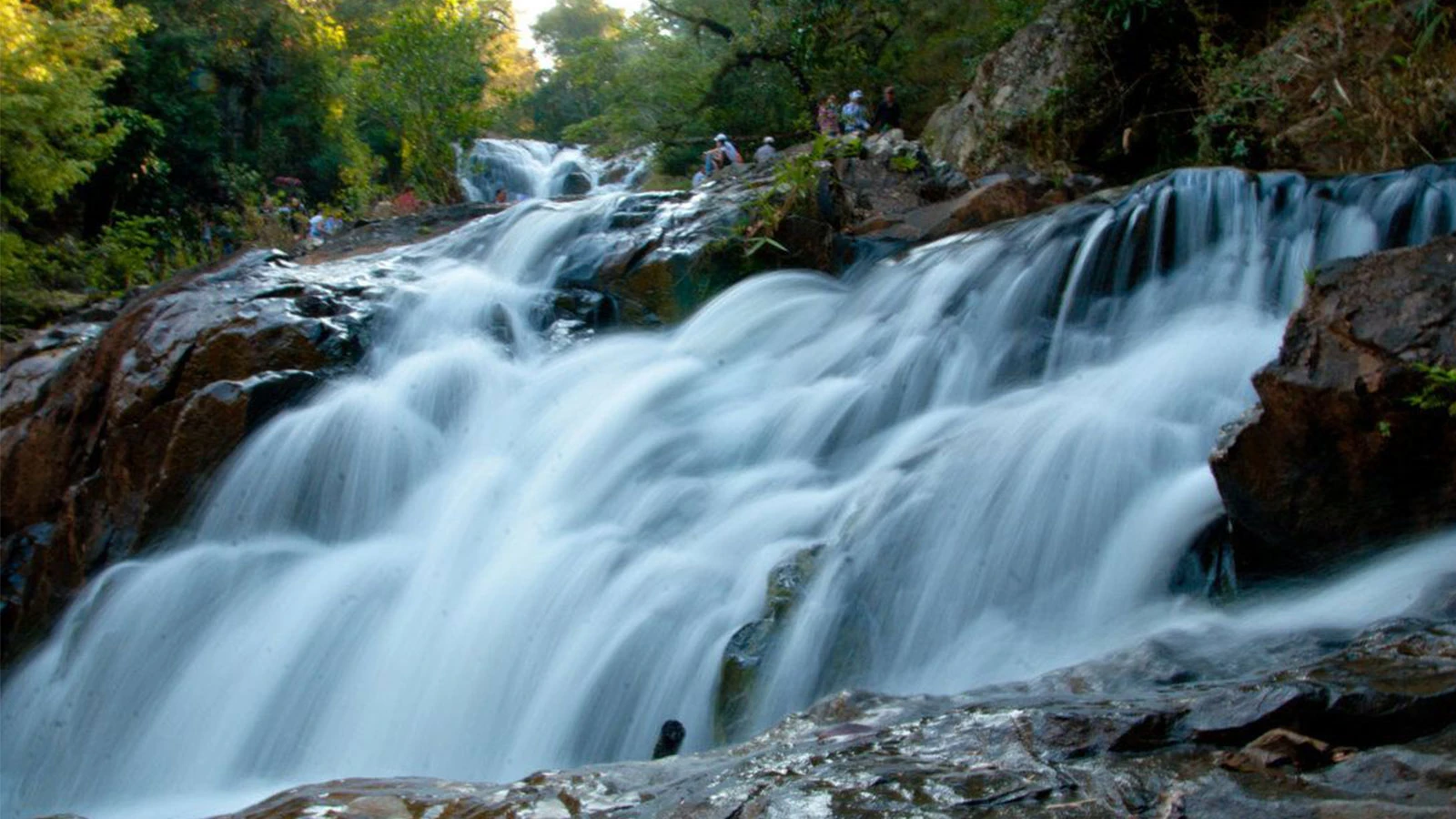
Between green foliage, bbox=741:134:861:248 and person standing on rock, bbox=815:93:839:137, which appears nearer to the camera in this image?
green foliage, bbox=741:134:861:248

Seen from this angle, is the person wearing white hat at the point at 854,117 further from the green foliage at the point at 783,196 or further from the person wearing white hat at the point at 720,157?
the green foliage at the point at 783,196

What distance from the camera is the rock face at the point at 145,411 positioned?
7.74 metres

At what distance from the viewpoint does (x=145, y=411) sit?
26.3 ft

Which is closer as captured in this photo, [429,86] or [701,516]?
[701,516]

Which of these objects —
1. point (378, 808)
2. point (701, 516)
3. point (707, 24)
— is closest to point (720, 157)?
point (707, 24)

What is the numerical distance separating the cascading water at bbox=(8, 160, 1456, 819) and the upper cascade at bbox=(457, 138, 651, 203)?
1318 cm

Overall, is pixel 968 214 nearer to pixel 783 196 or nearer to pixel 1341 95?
pixel 783 196

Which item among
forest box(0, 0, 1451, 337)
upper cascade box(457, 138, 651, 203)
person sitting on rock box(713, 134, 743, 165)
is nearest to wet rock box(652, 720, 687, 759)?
forest box(0, 0, 1451, 337)

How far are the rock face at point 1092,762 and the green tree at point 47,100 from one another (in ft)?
45.4

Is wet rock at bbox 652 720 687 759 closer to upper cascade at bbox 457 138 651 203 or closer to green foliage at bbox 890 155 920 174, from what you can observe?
green foliage at bbox 890 155 920 174

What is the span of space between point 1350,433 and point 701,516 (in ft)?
10.2

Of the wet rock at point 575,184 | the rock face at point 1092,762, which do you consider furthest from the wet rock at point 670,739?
the wet rock at point 575,184

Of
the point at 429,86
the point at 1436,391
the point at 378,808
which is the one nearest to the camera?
the point at 378,808

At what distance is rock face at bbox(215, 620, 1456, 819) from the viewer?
231 centimetres
